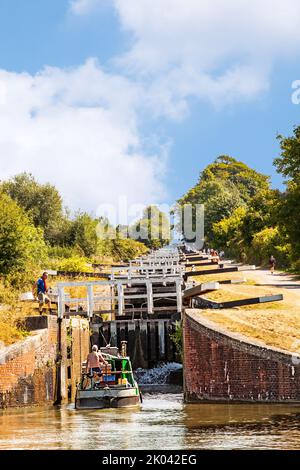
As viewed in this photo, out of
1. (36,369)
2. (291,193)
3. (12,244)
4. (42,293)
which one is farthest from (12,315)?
(291,193)

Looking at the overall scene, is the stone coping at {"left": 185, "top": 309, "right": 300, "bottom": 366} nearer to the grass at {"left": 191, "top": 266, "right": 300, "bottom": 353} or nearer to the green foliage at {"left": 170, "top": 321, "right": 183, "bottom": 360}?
the grass at {"left": 191, "top": 266, "right": 300, "bottom": 353}

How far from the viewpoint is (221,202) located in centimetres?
12825

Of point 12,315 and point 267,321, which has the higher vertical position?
point 12,315

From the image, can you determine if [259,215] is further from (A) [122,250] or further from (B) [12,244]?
(B) [12,244]

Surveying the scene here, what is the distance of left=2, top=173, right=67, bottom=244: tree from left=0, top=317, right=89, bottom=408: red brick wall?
5067 centimetres

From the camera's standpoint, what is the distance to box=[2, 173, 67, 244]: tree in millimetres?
87250

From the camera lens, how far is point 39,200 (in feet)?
290

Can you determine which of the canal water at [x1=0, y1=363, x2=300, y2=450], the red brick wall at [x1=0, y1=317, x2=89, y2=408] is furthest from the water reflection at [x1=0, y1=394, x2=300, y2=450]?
the red brick wall at [x1=0, y1=317, x2=89, y2=408]

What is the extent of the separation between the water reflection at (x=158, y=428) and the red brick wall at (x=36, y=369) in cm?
90

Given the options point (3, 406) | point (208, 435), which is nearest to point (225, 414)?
point (208, 435)

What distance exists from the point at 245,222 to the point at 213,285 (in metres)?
60.8

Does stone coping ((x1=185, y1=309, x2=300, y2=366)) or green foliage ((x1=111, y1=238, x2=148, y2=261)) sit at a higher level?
green foliage ((x1=111, y1=238, x2=148, y2=261))

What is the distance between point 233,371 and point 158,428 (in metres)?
5.23
